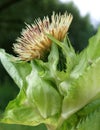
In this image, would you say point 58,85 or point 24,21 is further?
point 24,21

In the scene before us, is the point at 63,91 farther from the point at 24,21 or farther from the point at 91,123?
the point at 24,21

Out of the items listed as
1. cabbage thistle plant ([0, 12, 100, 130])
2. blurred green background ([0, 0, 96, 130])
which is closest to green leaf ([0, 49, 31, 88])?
cabbage thistle plant ([0, 12, 100, 130])

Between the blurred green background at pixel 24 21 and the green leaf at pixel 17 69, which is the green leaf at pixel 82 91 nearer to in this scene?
the green leaf at pixel 17 69

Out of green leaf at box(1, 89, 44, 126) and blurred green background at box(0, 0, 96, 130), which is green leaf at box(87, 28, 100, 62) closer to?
green leaf at box(1, 89, 44, 126)

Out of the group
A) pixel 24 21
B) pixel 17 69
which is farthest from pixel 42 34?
pixel 24 21

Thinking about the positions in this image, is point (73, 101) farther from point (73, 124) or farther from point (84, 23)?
point (84, 23)

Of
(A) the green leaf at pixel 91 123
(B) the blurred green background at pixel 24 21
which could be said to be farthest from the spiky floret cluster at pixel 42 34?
(B) the blurred green background at pixel 24 21
